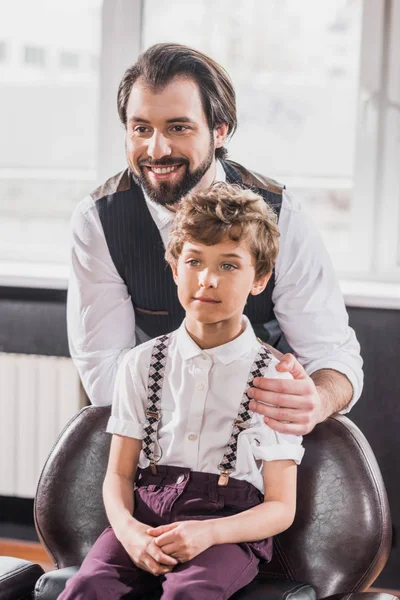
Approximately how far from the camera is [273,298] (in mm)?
1921

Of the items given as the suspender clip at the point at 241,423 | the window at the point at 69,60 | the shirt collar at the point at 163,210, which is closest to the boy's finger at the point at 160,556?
the suspender clip at the point at 241,423

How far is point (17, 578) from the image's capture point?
4.86 feet

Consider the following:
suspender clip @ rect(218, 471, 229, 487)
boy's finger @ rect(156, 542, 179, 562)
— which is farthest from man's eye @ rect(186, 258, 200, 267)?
boy's finger @ rect(156, 542, 179, 562)

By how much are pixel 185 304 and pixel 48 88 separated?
1.60 meters

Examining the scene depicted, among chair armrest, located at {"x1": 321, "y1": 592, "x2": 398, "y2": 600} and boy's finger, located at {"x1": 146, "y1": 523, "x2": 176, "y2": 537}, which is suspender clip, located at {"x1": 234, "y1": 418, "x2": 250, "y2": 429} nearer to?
boy's finger, located at {"x1": 146, "y1": 523, "x2": 176, "y2": 537}

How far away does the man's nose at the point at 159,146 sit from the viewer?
1806 mm

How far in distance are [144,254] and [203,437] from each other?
541 mm

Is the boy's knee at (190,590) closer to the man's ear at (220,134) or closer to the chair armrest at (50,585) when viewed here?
the chair armrest at (50,585)

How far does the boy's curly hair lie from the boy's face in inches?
0.6

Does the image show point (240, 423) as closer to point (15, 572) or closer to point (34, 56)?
point (15, 572)

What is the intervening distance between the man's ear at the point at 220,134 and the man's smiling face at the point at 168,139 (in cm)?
2

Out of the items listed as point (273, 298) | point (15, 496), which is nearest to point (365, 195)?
point (273, 298)

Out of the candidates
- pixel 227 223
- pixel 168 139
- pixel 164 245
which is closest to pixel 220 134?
pixel 168 139

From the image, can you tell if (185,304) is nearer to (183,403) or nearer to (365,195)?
(183,403)
